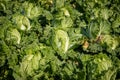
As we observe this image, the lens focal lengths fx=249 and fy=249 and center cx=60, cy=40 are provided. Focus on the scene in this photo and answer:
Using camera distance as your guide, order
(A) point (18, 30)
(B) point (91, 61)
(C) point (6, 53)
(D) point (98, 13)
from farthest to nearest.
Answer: (D) point (98, 13) < (A) point (18, 30) < (C) point (6, 53) < (B) point (91, 61)

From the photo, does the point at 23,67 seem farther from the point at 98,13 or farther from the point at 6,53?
the point at 98,13

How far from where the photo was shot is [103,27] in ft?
13.1

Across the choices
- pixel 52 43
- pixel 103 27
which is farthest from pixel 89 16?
pixel 52 43

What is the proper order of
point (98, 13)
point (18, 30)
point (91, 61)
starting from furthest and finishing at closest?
point (98, 13) < point (18, 30) < point (91, 61)

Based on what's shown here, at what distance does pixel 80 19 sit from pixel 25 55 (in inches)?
59.8

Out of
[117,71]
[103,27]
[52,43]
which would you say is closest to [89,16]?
[103,27]

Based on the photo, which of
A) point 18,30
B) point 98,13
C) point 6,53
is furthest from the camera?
point 98,13

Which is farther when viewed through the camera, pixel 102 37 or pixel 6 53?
pixel 102 37

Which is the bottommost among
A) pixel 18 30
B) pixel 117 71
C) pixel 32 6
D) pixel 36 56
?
pixel 117 71

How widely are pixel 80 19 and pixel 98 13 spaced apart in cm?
36

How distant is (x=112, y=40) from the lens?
3807mm

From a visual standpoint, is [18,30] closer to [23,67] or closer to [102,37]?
[23,67]

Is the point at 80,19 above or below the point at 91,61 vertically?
above

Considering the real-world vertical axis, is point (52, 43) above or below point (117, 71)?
above
